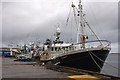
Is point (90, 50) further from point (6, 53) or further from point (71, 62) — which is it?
point (6, 53)

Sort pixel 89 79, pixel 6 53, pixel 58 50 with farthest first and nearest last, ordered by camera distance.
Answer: pixel 6 53 < pixel 58 50 < pixel 89 79

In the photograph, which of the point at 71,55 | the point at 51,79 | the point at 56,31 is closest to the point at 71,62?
the point at 71,55

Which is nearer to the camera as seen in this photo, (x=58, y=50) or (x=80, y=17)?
(x=80, y=17)

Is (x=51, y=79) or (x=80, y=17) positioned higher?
(x=80, y=17)

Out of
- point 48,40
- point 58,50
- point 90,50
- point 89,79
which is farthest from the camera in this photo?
point 48,40

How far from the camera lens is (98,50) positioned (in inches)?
694

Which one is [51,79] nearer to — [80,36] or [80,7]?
[80,36]

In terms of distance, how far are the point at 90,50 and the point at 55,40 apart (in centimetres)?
1544

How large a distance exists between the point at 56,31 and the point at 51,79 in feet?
81.5

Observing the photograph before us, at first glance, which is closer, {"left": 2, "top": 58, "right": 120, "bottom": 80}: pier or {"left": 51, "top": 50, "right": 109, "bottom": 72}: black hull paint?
{"left": 2, "top": 58, "right": 120, "bottom": 80}: pier

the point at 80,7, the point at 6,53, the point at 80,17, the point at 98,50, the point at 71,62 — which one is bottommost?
the point at 6,53

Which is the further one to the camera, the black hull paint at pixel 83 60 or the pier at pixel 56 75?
the black hull paint at pixel 83 60

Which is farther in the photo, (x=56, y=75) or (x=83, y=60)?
(x=83, y=60)

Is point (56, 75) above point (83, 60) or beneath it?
beneath
